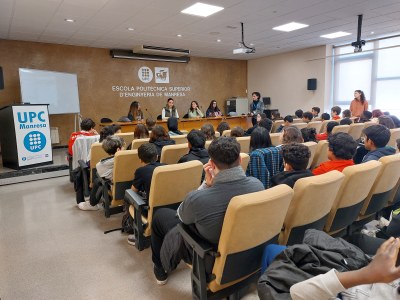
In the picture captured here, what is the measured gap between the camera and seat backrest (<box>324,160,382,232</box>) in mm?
1953

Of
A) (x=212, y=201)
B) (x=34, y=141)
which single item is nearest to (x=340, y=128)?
(x=212, y=201)

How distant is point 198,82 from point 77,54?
444 centimetres

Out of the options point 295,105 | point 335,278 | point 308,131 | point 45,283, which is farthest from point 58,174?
point 295,105

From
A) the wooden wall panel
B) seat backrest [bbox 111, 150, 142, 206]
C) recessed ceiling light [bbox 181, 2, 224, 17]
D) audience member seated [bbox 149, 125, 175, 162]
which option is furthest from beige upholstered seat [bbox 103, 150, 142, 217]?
the wooden wall panel

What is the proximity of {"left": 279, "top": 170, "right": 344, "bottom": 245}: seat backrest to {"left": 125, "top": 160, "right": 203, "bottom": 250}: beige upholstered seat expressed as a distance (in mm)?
838

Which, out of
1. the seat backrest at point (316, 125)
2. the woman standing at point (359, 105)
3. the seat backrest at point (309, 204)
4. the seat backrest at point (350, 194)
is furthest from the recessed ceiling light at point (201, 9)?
the woman standing at point (359, 105)

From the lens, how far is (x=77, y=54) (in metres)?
8.29

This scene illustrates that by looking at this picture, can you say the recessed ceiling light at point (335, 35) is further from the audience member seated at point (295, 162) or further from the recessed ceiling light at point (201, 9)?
the audience member seated at point (295, 162)

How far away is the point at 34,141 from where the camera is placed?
5562 millimetres

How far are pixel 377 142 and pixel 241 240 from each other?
83.1 inches

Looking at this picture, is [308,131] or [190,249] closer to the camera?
[190,249]

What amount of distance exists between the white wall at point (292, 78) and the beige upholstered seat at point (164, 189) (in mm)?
8415

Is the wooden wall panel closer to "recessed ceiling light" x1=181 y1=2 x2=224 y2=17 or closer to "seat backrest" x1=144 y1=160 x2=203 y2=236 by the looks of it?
"recessed ceiling light" x1=181 y1=2 x2=224 y2=17

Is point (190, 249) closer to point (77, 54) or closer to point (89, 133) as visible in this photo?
point (89, 133)
